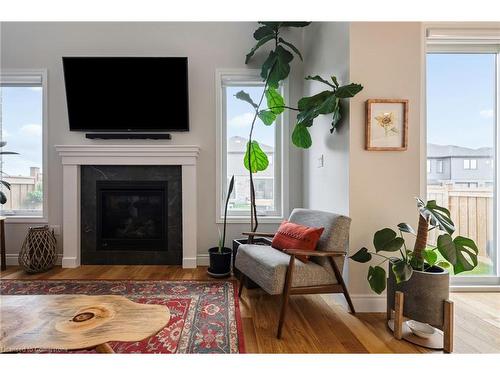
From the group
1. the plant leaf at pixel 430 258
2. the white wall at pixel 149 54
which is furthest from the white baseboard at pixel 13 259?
the plant leaf at pixel 430 258

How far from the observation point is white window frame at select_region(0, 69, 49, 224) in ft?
10.6

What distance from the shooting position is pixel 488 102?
2572 mm

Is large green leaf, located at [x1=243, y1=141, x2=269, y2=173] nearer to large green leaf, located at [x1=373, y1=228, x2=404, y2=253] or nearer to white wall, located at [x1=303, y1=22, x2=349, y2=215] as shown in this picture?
white wall, located at [x1=303, y1=22, x2=349, y2=215]

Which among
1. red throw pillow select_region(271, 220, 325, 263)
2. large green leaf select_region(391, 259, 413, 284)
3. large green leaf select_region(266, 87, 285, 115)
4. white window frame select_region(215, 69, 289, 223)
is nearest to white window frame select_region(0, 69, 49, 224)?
white window frame select_region(215, 69, 289, 223)

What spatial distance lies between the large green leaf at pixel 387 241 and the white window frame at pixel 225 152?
1.50 metres

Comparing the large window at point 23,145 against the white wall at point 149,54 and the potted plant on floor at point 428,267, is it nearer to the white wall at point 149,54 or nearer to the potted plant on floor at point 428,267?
the white wall at point 149,54

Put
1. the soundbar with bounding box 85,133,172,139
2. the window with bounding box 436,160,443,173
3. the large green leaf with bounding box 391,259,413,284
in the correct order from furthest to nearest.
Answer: the soundbar with bounding box 85,133,172,139 < the window with bounding box 436,160,443,173 < the large green leaf with bounding box 391,259,413,284

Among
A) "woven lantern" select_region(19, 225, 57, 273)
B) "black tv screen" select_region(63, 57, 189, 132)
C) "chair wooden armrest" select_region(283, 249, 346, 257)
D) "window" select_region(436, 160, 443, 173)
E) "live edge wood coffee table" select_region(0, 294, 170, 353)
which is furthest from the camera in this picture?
"black tv screen" select_region(63, 57, 189, 132)

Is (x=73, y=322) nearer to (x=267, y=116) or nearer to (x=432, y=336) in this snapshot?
(x=432, y=336)

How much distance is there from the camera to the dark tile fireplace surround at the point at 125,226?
3.19m

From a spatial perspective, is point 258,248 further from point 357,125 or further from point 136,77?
point 136,77

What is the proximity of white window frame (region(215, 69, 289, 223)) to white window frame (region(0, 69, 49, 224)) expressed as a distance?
2.10 m

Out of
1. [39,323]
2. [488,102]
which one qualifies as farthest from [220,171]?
[488,102]
